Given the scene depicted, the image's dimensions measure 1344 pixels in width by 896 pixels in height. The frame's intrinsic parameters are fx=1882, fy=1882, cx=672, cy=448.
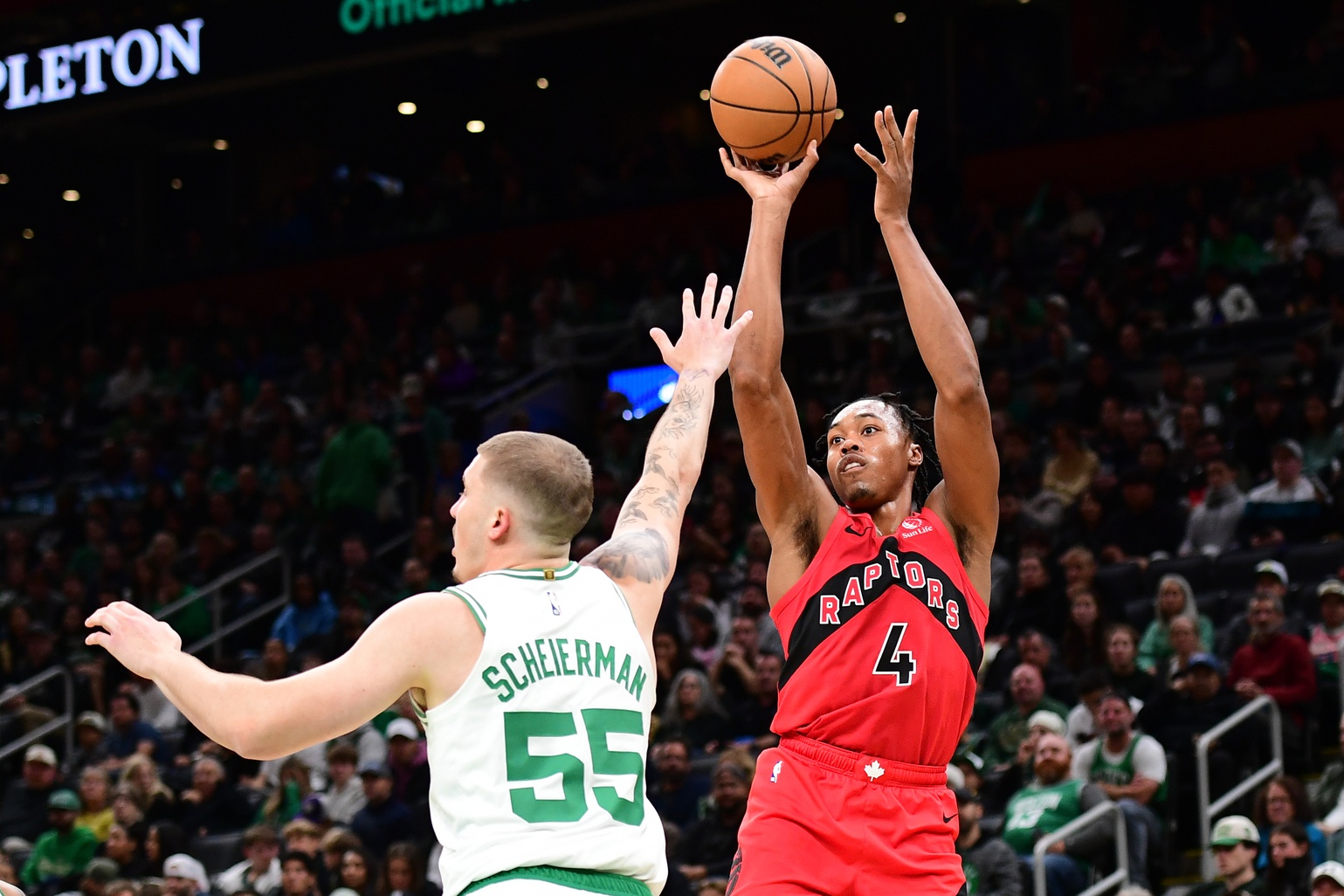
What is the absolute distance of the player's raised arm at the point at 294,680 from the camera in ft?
11.2

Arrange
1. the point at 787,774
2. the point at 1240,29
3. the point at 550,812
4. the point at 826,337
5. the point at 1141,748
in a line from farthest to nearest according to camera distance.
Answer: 1. the point at 1240,29
2. the point at 826,337
3. the point at 1141,748
4. the point at 787,774
5. the point at 550,812

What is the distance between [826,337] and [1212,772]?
7.83m

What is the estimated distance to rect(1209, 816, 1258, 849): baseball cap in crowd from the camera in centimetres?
918


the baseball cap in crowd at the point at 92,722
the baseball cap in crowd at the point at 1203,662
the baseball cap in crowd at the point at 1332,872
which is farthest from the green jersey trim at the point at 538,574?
the baseball cap in crowd at the point at 92,722

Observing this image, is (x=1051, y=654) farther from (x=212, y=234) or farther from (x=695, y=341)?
(x=212, y=234)

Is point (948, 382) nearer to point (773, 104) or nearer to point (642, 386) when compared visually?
point (773, 104)

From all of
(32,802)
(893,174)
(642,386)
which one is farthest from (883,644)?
(642,386)

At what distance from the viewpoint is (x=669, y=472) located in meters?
4.43

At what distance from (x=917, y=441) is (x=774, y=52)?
1516 millimetres

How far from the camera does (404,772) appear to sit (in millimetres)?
12578

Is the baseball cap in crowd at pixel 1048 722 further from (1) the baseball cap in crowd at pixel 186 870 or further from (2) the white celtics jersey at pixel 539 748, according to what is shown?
(2) the white celtics jersey at pixel 539 748

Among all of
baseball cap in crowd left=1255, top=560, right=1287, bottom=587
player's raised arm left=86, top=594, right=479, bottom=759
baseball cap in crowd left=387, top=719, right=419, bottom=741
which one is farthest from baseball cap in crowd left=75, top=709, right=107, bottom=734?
player's raised arm left=86, top=594, right=479, bottom=759

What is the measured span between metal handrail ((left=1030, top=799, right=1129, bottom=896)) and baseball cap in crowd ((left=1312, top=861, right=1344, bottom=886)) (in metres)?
1.38

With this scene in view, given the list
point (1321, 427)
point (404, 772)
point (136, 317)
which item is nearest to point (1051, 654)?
point (1321, 427)
